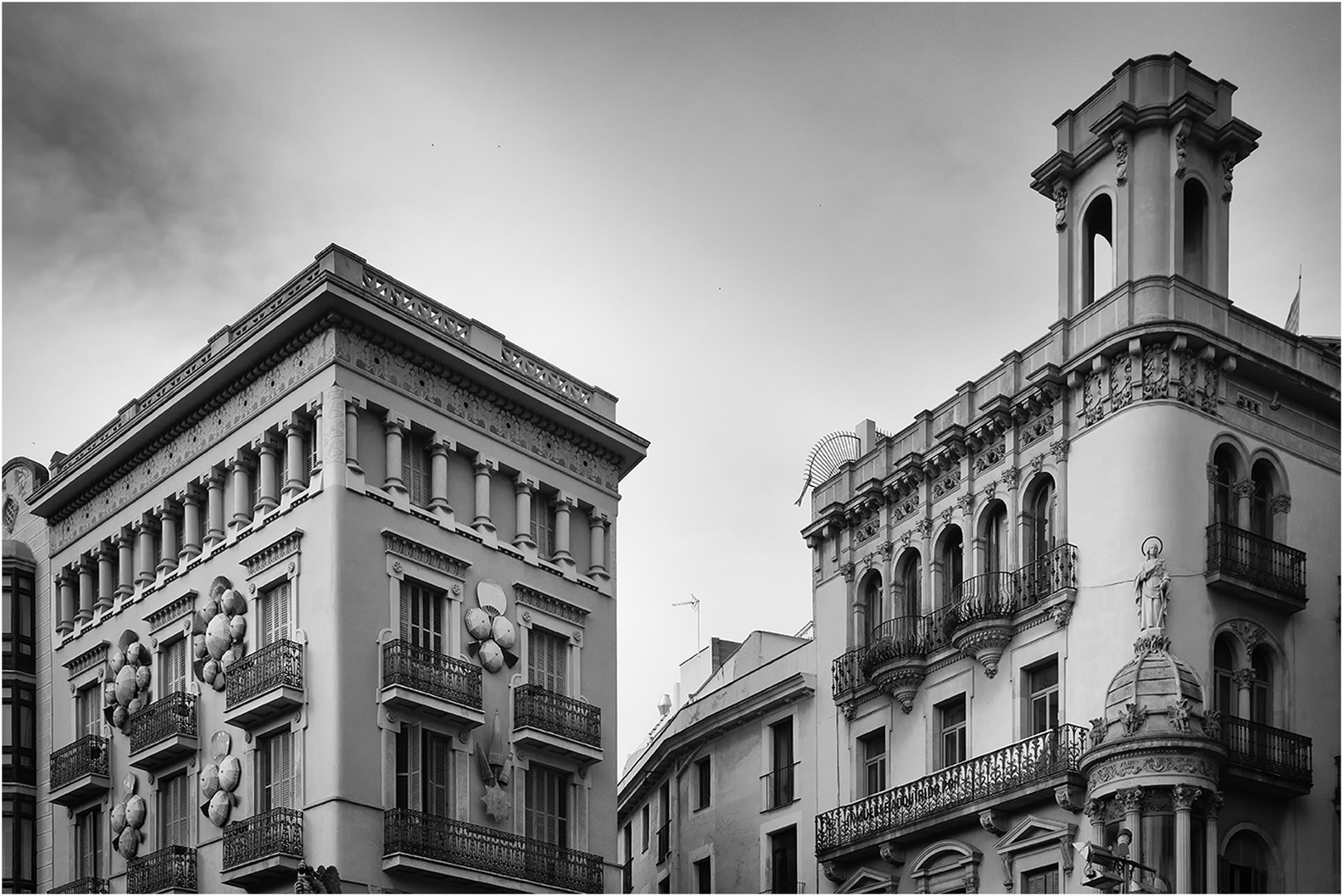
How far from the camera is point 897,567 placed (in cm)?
5131

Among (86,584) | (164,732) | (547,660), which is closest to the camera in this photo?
(164,732)

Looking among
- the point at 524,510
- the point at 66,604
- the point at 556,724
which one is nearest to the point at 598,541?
the point at 524,510

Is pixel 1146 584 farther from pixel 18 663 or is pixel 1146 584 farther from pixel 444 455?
pixel 18 663

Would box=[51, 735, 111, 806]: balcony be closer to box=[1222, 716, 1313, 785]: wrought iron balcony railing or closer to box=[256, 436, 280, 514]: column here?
box=[256, 436, 280, 514]: column

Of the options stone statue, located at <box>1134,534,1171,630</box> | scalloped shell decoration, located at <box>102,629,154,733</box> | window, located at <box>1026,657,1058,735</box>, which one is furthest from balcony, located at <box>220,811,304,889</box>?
stone statue, located at <box>1134,534,1171,630</box>

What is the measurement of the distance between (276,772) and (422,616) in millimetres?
4634

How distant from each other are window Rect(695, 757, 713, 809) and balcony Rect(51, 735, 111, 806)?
16.1m

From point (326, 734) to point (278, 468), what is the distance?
6.61 metres

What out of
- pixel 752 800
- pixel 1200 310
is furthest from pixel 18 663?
pixel 1200 310

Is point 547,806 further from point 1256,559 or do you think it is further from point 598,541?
point 1256,559

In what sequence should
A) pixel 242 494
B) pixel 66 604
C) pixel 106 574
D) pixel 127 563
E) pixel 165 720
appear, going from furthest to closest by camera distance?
pixel 66 604, pixel 106 574, pixel 127 563, pixel 242 494, pixel 165 720

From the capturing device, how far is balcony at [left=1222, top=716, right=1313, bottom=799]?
140ft

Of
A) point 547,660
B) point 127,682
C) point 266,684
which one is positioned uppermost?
point 547,660

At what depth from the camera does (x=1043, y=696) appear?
151ft
